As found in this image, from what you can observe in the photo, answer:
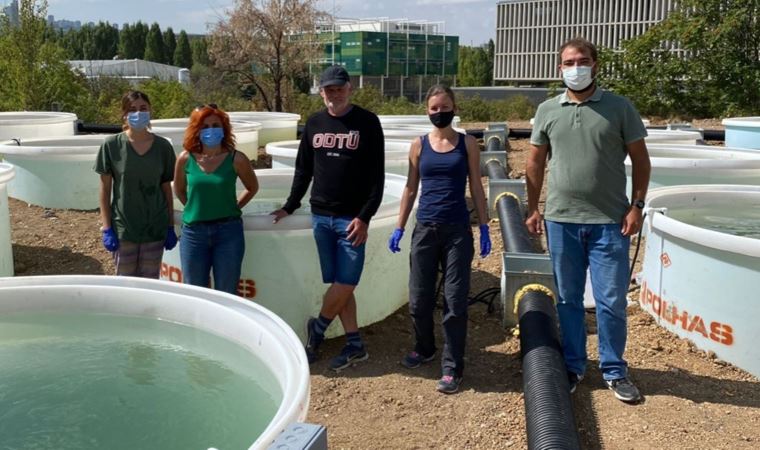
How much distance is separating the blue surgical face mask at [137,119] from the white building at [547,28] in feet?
252

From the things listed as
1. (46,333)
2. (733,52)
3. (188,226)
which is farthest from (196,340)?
(733,52)

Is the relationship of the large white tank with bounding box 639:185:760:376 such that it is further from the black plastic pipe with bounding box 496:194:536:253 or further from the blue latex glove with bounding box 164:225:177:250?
the blue latex glove with bounding box 164:225:177:250

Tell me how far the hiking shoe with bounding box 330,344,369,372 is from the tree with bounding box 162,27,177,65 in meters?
81.7

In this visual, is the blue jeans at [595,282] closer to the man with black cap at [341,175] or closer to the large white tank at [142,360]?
the man with black cap at [341,175]

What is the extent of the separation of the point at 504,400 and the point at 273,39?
25.0 m

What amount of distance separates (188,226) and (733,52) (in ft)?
70.4

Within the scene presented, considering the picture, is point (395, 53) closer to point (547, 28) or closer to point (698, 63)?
point (547, 28)

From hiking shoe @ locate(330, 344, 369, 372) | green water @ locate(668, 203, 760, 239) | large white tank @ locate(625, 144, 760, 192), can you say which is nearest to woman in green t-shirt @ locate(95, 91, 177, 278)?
hiking shoe @ locate(330, 344, 369, 372)

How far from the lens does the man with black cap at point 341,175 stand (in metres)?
4.04

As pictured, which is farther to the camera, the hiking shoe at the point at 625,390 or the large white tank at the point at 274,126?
the large white tank at the point at 274,126

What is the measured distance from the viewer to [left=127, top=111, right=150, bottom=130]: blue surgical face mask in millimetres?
4223

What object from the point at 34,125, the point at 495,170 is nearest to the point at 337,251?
the point at 495,170

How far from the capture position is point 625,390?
388 centimetres

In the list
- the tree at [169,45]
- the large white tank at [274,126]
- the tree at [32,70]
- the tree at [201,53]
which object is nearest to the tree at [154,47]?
the tree at [169,45]
